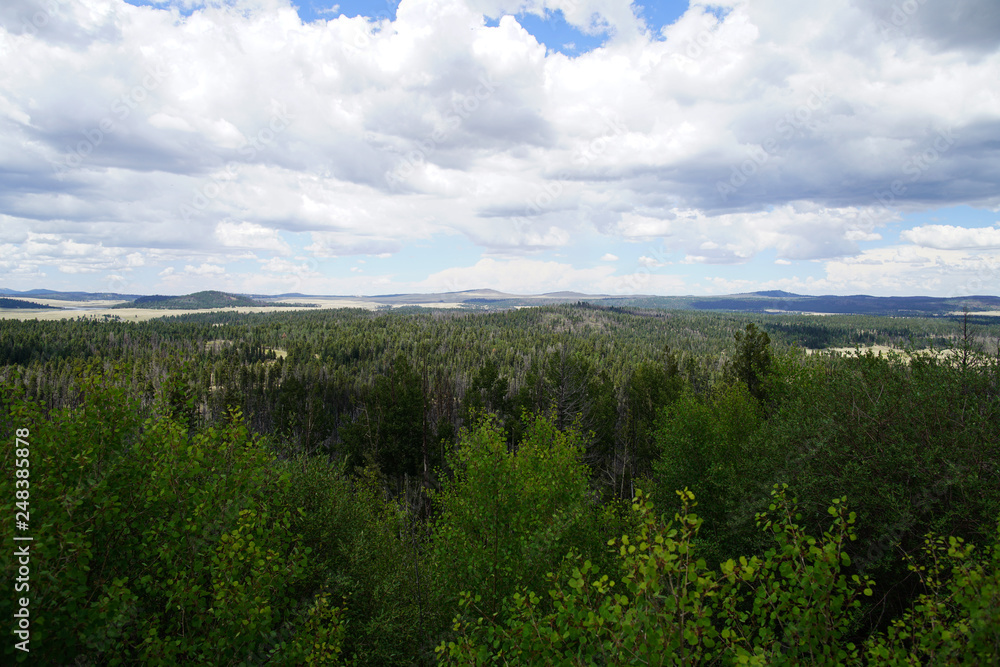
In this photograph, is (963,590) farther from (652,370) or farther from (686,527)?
(652,370)

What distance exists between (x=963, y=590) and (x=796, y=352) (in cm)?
3277

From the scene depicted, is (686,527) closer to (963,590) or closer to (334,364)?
(963,590)

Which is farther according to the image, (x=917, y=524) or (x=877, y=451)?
(x=877, y=451)

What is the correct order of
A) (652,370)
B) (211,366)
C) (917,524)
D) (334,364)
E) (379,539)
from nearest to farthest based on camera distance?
(917,524) < (379,539) < (652,370) < (211,366) < (334,364)

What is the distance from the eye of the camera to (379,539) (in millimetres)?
18156

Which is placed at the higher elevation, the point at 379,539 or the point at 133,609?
the point at 133,609

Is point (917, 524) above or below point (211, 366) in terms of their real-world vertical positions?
above

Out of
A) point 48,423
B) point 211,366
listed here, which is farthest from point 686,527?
point 211,366

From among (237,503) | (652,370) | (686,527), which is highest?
(686,527)

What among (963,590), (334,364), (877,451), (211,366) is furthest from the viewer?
(334,364)

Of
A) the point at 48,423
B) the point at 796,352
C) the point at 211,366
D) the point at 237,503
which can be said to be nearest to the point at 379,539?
the point at 237,503

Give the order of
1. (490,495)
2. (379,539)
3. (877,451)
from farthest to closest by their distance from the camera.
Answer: (379,539) → (490,495) → (877,451)

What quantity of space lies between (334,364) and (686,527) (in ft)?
512

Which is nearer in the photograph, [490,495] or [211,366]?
[490,495]
